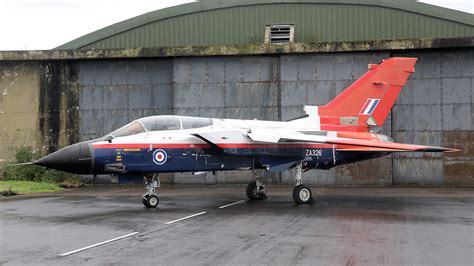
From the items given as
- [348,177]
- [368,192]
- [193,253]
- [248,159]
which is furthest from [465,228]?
[348,177]

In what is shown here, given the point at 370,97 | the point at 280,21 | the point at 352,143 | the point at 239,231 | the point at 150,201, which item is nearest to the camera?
the point at 239,231

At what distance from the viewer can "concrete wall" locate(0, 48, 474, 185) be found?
21.2 meters

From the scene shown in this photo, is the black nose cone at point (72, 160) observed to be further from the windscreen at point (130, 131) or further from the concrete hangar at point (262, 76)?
the concrete hangar at point (262, 76)

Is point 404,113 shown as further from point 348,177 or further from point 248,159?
point 248,159

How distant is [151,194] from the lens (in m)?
14.0

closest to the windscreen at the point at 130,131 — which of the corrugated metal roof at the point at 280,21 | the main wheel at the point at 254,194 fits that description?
the main wheel at the point at 254,194

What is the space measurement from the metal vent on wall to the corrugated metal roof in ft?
1.35

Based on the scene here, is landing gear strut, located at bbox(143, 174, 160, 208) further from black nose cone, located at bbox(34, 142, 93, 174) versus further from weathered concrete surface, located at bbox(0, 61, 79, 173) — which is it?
weathered concrete surface, located at bbox(0, 61, 79, 173)

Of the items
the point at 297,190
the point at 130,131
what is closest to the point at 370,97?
the point at 297,190

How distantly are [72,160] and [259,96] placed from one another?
1079 cm

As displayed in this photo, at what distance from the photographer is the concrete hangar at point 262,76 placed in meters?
21.3

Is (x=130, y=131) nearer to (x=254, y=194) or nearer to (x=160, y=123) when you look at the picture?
(x=160, y=123)

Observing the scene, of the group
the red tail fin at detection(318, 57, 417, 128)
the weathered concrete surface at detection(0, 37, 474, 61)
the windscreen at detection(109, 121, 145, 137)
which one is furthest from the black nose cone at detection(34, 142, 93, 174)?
the weathered concrete surface at detection(0, 37, 474, 61)

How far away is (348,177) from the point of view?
21500 mm
